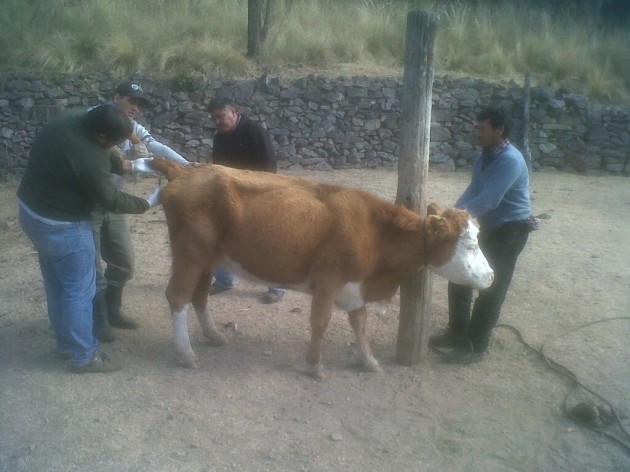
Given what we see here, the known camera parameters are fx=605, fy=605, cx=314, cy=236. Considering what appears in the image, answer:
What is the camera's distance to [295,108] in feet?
43.2

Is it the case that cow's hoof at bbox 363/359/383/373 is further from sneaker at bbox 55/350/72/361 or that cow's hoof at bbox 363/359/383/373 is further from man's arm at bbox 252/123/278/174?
sneaker at bbox 55/350/72/361

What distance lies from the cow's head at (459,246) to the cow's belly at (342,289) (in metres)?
0.68

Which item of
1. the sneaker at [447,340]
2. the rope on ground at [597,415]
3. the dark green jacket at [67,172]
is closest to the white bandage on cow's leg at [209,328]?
the dark green jacket at [67,172]

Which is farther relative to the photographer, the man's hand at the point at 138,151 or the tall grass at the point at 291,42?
the tall grass at the point at 291,42

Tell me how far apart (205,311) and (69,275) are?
1.25 meters

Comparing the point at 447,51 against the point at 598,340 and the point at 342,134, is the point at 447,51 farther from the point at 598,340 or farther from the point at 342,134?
the point at 598,340

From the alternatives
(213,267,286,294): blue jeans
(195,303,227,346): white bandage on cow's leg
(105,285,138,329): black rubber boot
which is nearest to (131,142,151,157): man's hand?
(105,285,138,329): black rubber boot

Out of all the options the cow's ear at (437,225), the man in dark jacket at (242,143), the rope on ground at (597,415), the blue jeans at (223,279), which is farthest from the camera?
the blue jeans at (223,279)

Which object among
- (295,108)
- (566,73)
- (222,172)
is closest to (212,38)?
(295,108)

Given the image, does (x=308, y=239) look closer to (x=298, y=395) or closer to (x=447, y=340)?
(x=298, y=395)

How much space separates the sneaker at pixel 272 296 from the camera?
650 centimetres

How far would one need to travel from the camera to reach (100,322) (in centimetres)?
535

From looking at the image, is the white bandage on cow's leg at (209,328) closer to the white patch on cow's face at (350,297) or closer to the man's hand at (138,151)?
the white patch on cow's face at (350,297)

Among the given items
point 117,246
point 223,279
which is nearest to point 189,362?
point 117,246
